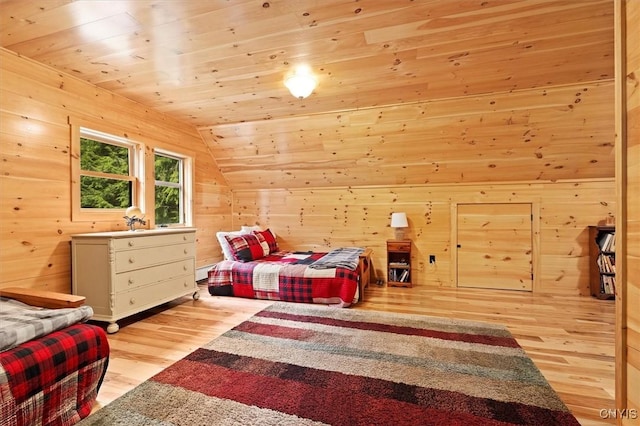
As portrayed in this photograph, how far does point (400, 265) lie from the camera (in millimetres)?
4156

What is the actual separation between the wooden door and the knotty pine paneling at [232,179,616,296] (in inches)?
4.0

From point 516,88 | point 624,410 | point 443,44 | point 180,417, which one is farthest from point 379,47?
point 180,417

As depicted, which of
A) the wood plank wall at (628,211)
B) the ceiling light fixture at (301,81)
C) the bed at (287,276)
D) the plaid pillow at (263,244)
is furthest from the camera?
the plaid pillow at (263,244)

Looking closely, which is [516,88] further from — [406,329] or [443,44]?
[406,329]

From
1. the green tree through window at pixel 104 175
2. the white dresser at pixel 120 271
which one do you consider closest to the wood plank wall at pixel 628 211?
the white dresser at pixel 120 271

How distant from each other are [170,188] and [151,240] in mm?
1403

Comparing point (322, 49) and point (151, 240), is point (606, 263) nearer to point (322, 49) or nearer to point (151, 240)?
point (322, 49)

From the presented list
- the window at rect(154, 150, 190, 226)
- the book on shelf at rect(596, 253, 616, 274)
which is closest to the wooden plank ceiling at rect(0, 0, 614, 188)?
the window at rect(154, 150, 190, 226)

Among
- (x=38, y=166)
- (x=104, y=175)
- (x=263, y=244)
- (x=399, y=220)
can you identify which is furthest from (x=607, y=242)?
(x=38, y=166)

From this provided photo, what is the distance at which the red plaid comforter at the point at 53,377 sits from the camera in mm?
1239

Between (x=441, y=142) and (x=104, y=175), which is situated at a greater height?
(x=441, y=142)

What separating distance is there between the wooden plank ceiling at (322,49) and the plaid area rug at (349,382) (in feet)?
7.83

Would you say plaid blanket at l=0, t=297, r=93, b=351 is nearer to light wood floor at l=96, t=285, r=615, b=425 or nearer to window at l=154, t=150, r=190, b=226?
light wood floor at l=96, t=285, r=615, b=425

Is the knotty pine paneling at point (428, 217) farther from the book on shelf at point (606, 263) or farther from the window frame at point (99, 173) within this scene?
the window frame at point (99, 173)
